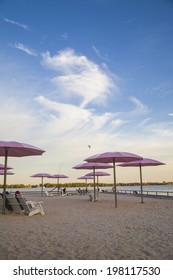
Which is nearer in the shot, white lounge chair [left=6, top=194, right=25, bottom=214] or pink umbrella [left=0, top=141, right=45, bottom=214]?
pink umbrella [left=0, top=141, right=45, bottom=214]

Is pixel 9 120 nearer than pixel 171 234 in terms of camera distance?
No

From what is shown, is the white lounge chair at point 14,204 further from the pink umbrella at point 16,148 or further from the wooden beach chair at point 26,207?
the pink umbrella at point 16,148

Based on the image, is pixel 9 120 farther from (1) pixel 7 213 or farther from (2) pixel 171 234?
(2) pixel 171 234

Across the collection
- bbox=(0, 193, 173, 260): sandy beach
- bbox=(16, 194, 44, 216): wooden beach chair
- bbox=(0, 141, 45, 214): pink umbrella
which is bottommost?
bbox=(0, 193, 173, 260): sandy beach

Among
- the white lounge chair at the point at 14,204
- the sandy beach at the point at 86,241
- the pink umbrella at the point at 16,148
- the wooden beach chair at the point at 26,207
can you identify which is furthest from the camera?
the white lounge chair at the point at 14,204

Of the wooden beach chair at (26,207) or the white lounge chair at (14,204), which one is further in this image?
the white lounge chair at (14,204)

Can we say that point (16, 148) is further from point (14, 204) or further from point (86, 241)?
point (86, 241)

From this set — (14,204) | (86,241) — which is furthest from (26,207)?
(86,241)

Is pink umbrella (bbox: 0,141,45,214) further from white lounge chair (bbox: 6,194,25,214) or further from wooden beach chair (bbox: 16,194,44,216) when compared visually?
wooden beach chair (bbox: 16,194,44,216)

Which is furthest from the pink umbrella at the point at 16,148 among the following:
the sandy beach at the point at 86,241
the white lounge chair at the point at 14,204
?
the sandy beach at the point at 86,241

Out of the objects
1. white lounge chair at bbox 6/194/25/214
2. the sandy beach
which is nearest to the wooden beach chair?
white lounge chair at bbox 6/194/25/214
